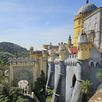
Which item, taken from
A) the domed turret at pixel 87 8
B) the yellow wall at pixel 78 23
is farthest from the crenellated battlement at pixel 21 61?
the domed turret at pixel 87 8

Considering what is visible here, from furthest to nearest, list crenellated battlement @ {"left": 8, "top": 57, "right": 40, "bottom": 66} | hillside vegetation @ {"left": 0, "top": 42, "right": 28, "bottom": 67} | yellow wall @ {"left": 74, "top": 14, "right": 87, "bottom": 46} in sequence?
hillside vegetation @ {"left": 0, "top": 42, "right": 28, "bottom": 67} < yellow wall @ {"left": 74, "top": 14, "right": 87, "bottom": 46} < crenellated battlement @ {"left": 8, "top": 57, "right": 40, "bottom": 66}

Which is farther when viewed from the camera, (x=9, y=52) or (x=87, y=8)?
(x=9, y=52)

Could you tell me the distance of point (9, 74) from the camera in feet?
161

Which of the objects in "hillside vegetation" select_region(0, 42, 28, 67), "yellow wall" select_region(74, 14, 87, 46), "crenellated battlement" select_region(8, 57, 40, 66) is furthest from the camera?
"hillside vegetation" select_region(0, 42, 28, 67)

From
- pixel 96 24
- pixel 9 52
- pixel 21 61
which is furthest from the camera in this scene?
pixel 9 52

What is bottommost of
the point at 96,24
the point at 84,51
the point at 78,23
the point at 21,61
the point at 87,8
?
the point at 21,61

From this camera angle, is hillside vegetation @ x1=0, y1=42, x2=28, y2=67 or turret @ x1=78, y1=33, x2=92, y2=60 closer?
turret @ x1=78, y1=33, x2=92, y2=60

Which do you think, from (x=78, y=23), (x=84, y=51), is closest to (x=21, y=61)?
(x=78, y=23)

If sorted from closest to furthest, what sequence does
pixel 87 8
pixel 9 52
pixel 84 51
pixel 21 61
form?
pixel 84 51, pixel 21 61, pixel 87 8, pixel 9 52

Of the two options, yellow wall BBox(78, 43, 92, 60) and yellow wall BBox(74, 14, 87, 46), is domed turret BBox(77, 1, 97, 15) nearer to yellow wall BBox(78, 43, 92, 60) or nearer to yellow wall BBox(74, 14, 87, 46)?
yellow wall BBox(74, 14, 87, 46)

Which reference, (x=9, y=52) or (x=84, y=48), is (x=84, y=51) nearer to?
(x=84, y=48)

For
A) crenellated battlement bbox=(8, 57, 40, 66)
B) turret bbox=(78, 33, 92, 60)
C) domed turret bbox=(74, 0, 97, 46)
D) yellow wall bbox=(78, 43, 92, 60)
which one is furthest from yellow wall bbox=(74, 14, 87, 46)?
yellow wall bbox=(78, 43, 92, 60)

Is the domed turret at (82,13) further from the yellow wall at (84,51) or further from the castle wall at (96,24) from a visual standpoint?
the yellow wall at (84,51)

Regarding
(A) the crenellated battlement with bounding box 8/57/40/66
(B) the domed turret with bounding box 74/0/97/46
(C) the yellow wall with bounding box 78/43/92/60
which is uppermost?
(B) the domed turret with bounding box 74/0/97/46
